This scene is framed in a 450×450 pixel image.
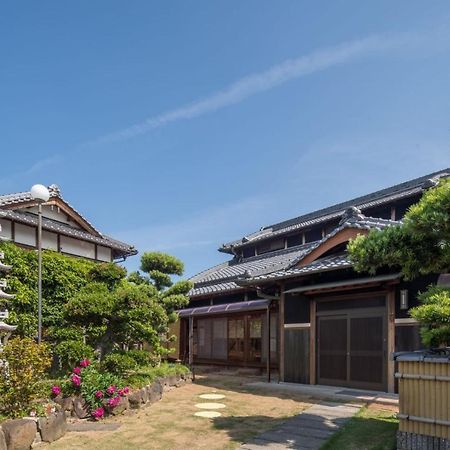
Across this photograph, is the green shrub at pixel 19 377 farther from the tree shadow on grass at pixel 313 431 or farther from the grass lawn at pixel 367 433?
the grass lawn at pixel 367 433

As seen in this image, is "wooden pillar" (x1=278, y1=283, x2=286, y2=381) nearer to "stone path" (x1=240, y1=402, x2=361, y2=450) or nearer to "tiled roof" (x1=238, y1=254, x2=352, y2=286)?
"tiled roof" (x1=238, y1=254, x2=352, y2=286)

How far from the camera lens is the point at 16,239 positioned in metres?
17.8

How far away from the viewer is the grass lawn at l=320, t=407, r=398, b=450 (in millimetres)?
6578

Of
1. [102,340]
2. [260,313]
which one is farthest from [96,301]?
[260,313]

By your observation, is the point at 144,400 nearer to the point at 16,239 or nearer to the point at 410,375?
the point at 410,375

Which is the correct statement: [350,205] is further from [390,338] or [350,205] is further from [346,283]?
[390,338]

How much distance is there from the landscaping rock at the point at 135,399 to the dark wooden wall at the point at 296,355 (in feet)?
17.0

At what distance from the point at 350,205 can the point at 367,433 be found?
15531 mm

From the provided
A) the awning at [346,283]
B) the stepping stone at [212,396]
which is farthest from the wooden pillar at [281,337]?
the stepping stone at [212,396]

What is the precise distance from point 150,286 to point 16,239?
685 centimetres

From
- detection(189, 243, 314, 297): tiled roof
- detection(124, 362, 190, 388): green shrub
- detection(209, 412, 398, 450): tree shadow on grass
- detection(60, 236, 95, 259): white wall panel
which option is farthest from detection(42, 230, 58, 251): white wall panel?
detection(209, 412, 398, 450): tree shadow on grass

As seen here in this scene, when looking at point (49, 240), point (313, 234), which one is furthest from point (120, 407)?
point (313, 234)

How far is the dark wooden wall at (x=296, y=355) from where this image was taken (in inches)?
510

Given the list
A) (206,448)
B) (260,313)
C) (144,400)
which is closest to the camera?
(206,448)
